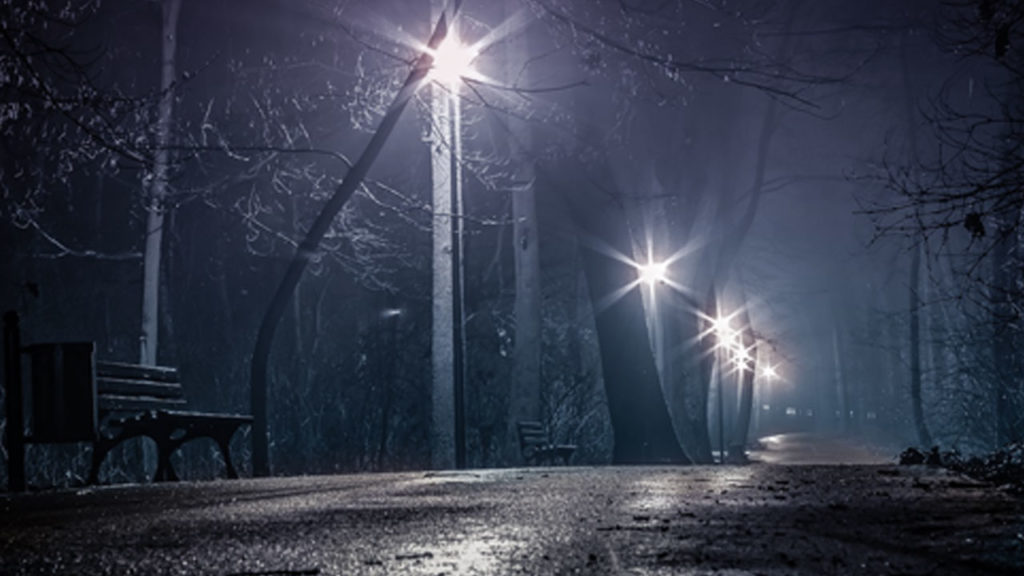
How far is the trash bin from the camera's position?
39.9ft

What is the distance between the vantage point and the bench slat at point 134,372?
13270 millimetres

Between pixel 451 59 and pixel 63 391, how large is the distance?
8.74m

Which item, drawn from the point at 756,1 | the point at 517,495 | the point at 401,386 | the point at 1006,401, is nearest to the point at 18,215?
the point at 401,386

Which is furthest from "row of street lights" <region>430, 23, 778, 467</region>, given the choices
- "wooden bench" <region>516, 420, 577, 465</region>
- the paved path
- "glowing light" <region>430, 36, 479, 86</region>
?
the paved path

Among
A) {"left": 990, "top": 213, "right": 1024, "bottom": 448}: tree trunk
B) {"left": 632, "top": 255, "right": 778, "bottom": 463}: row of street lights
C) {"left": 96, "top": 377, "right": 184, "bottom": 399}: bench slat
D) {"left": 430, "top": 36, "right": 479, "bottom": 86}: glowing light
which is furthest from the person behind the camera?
{"left": 632, "top": 255, "right": 778, "bottom": 463}: row of street lights

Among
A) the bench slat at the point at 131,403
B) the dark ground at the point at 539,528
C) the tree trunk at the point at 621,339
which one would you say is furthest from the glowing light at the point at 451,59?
the dark ground at the point at 539,528

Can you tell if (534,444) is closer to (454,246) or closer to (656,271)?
(454,246)

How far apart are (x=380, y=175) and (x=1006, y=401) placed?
15.5m

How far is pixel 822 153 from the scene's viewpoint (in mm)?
34719

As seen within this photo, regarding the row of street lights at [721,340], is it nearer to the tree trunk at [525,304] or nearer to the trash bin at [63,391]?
the tree trunk at [525,304]

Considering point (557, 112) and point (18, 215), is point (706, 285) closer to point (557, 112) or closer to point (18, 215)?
point (557, 112)

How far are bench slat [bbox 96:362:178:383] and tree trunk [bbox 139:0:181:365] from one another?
26.9ft

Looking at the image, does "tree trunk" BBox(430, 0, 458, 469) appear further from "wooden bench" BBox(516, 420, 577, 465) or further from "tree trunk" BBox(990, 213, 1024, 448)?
"tree trunk" BBox(990, 213, 1024, 448)

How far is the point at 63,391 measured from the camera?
12.3 meters
